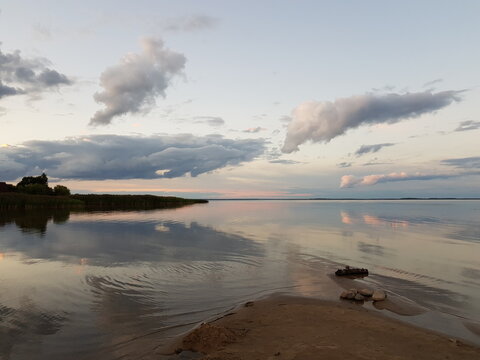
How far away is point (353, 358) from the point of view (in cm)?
780

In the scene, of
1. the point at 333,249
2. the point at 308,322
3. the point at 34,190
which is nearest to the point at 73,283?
the point at 308,322

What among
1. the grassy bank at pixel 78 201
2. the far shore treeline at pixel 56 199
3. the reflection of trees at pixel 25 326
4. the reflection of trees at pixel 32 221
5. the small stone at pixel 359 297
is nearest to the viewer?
the reflection of trees at pixel 25 326

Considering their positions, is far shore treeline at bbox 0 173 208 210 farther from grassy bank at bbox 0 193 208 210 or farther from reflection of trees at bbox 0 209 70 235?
reflection of trees at bbox 0 209 70 235

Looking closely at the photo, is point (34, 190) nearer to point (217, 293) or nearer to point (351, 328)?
point (217, 293)

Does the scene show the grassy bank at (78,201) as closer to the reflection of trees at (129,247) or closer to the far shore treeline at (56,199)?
Answer: the far shore treeline at (56,199)

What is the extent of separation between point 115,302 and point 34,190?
116737mm

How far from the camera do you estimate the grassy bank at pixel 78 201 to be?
243ft

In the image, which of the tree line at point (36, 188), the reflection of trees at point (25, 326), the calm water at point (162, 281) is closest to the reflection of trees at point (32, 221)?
the calm water at point (162, 281)

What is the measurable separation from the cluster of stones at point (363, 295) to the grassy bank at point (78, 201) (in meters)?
83.9

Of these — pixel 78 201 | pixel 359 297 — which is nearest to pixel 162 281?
pixel 359 297

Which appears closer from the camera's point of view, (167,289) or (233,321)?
(233,321)

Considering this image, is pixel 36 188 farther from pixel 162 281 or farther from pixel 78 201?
pixel 162 281

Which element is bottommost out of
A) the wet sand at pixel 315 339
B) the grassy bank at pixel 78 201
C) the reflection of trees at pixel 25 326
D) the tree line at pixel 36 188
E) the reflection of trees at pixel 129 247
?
the reflection of trees at pixel 129 247

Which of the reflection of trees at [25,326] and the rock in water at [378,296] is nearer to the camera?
the reflection of trees at [25,326]
